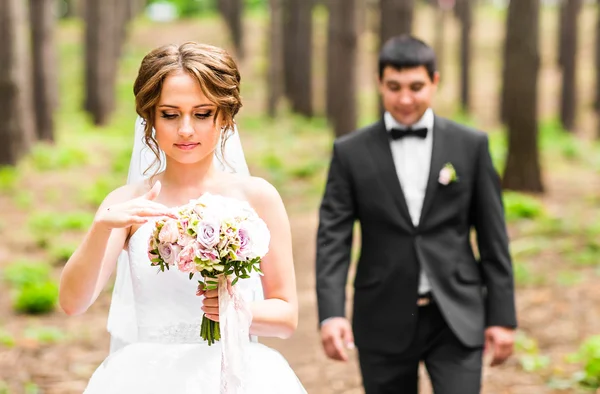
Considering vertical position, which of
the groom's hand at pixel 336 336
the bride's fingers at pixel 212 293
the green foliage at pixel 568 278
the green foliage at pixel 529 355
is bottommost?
the green foliage at pixel 568 278

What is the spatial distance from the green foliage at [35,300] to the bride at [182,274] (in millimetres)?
6013

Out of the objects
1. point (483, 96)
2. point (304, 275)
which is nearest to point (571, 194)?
point (304, 275)

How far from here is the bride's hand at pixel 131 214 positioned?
9.50 feet

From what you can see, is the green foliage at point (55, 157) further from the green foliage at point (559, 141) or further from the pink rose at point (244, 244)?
the pink rose at point (244, 244)

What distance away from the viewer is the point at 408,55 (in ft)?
15.2

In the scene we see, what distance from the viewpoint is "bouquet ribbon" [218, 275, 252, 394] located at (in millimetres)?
3029

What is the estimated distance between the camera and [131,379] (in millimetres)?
3191

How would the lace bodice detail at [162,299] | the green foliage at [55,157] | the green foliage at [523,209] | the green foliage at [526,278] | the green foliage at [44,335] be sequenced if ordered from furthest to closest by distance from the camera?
the green foliage at [55,157]
the green foliage at [523,209]
the green foliage at [526,278]
the green foliage at [44,335]
the lace bodice detail at [162,299]

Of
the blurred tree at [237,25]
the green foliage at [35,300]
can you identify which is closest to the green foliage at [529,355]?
the green foliage at [35,300]

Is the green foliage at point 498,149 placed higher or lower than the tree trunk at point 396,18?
lower

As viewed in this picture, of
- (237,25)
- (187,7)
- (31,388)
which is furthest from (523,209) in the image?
(187,7)

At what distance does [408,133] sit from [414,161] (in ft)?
0.50

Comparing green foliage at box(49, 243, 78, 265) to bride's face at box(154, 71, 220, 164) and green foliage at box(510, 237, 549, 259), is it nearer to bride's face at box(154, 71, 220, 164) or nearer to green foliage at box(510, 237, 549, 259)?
green foliage at box(510, 237, 549, 259)

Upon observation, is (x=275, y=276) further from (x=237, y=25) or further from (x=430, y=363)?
(x=237, y=25)
